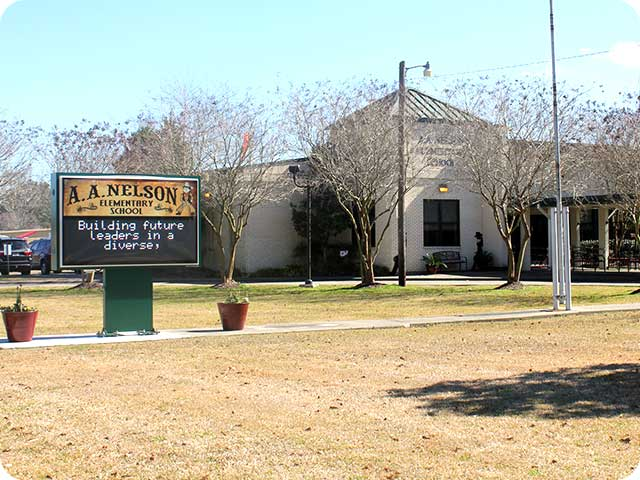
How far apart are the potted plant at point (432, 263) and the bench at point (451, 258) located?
187 millimetres

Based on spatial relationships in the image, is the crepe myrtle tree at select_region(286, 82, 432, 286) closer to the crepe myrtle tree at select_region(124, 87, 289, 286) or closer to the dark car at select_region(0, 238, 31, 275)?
the crepe myrtle tree at select_region(124, 87, 289, 286)

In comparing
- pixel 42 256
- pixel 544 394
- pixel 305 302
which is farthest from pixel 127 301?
pixel 42 256

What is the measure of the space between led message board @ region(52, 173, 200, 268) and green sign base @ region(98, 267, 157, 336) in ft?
1.03

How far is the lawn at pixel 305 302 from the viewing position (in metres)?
18.3

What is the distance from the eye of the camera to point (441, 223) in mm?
37750

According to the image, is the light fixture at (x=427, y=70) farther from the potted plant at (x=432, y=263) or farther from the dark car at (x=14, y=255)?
the dark car at (x=14, y=255)

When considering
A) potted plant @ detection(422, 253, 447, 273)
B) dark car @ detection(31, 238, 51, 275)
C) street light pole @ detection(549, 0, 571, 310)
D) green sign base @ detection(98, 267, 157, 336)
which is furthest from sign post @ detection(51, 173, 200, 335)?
dark car @ detection(31, 238, 51, 275)

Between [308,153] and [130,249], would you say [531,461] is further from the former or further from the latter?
[308,153]

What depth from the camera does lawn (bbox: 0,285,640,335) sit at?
18266 millimetres

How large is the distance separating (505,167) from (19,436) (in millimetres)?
19918

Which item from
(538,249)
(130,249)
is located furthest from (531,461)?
(538,249)

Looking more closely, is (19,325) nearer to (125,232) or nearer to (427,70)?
(125,232)

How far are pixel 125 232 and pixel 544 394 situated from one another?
8.61 meters

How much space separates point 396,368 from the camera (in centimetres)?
1098
